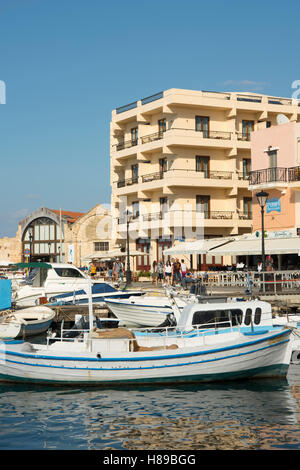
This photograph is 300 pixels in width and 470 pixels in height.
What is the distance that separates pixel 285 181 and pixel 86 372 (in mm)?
23456

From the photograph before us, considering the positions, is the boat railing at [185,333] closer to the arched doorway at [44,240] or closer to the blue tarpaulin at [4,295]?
the blue tarpaulin at [4,295]

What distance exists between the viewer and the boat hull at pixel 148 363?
1641 centimetres

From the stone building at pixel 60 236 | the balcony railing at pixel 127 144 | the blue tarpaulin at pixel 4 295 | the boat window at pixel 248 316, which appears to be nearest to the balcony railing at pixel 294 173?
the blue tarpaulin at pixel 4 295

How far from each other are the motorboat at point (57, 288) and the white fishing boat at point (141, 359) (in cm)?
1411

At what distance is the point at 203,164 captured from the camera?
50.7 metres

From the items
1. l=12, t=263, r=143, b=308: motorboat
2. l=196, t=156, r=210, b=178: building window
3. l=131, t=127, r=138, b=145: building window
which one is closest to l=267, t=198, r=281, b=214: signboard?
l=12, t=263, r=143, b=308: motorboat

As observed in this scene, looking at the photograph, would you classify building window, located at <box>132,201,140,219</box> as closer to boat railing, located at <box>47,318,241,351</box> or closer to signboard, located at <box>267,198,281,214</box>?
signboard, located at <box>267,198,281,214</box>

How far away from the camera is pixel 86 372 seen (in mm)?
16484

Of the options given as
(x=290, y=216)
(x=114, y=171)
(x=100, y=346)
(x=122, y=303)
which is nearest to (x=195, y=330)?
(x=100, y=346)

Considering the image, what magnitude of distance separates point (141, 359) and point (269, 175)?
23.4 m

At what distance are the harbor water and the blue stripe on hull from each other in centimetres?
17
